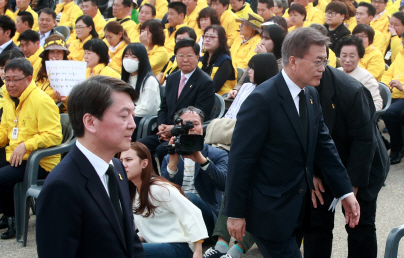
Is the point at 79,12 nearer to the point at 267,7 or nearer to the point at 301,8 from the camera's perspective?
the point at 267,7

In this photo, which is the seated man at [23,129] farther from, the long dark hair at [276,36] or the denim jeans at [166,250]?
the long dark hair at [276,36]

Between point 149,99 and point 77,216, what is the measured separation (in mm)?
4068

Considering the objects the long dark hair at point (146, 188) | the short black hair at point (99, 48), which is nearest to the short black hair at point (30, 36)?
the short black hair at point (99, 48)

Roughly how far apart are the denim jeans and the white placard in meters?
2.91

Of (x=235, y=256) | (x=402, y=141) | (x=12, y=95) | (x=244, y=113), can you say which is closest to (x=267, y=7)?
(x=402, y=141)

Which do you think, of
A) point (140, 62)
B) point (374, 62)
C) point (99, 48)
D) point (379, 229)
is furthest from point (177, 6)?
point (379, 229)

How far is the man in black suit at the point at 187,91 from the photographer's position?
17.0 ft

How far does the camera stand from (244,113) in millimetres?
2514

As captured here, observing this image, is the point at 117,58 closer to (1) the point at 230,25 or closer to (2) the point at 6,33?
(2) the point at 6,33

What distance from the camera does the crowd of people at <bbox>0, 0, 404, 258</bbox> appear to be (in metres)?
1.74

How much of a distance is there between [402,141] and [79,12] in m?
8.24

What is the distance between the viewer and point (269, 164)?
2.51 m

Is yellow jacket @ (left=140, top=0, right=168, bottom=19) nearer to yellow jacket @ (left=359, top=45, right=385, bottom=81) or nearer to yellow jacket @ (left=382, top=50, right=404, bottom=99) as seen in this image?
yellow jacket @ (left=359, top=45, right=385, bottom=81)

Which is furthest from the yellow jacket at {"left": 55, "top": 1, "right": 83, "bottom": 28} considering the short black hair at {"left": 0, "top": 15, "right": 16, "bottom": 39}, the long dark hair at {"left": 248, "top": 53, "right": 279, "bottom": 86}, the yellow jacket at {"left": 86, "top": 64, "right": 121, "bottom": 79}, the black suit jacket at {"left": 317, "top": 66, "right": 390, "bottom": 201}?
the black suit jacket at {"left": 317, "top": 66, "right": 390, "bottom": 201}
